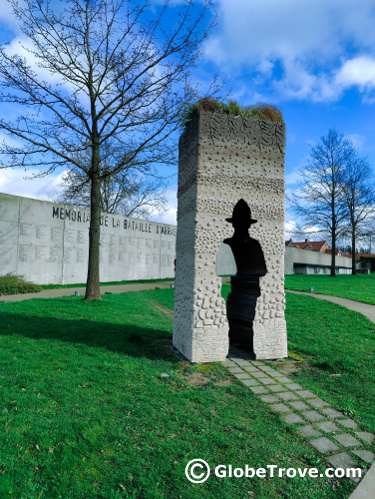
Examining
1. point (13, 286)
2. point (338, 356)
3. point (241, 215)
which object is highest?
point (241, 215)

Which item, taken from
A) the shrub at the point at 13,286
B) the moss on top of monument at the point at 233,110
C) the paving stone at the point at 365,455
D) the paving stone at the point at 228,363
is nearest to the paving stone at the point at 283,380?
the paving stone at the point at 228,363

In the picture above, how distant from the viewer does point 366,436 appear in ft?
11.2

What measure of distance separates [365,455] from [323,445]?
0.35 m

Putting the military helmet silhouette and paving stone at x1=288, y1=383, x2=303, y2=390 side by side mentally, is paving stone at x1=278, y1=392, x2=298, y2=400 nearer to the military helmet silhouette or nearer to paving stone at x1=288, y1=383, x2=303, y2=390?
paving stone at x1=288, y1=383, x2=303, y2=390

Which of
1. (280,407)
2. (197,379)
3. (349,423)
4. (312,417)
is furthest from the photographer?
(197,379)

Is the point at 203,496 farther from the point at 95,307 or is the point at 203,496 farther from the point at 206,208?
the point at 95,307

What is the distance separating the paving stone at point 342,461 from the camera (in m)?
2.93

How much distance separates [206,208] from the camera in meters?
5.57

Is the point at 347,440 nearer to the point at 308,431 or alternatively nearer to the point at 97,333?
the point at 308,431

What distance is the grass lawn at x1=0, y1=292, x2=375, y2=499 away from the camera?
2.63 meters

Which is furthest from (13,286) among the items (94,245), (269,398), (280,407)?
(280,407)

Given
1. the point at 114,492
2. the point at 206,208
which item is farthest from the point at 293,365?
the point at 114,492

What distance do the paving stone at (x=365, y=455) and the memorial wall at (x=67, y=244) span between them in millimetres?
16450

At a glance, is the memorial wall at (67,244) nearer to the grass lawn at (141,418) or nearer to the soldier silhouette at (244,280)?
the grass lawn at (141,418)
